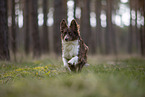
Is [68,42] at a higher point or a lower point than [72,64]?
higher

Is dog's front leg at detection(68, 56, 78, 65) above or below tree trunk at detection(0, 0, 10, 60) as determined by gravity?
below

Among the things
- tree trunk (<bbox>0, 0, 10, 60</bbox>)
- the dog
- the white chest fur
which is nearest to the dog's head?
the dog

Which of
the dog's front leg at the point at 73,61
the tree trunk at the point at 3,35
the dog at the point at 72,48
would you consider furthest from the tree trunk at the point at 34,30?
the dog's front leg at the point at 73,61

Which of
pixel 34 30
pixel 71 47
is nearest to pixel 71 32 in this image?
pixel 71 47

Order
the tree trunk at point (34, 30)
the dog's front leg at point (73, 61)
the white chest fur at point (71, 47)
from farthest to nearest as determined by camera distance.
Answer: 1. the tree trunk at point (34, 30)
2. the white chest fur at point (71, 47)
3. the dog's front leg at point (73, 61)

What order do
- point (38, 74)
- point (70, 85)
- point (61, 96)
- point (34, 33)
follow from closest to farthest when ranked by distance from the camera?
point (61, 96)
point (70, 85)
point (38, 74)
point (34, 33)

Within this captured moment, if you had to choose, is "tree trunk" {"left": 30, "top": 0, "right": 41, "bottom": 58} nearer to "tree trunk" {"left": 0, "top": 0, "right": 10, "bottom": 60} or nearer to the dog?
"tree trunk" {"left": 0, "top": 0, "right": 10, "bottom": 60}

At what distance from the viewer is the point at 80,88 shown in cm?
292

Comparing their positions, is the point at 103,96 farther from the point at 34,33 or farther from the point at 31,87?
the point at 34,33

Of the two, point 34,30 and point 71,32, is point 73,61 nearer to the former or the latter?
point 71,32

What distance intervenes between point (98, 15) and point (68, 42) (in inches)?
843

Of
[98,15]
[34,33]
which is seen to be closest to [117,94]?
[34,33]

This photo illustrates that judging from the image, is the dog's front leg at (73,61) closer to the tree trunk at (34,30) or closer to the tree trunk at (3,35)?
the tree trunk at (3,35)

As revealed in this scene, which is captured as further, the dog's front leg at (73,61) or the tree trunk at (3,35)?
the tree trunk at (3,35)
